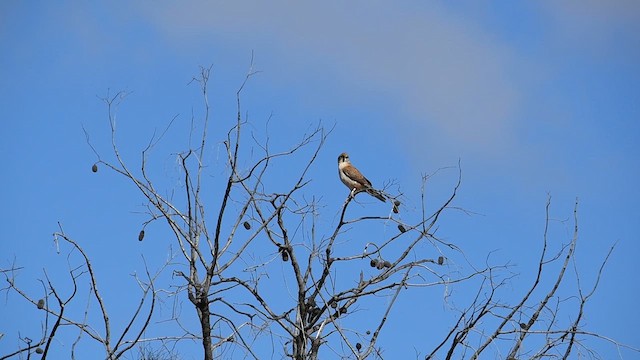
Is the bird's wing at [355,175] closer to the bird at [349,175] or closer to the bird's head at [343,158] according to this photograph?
the bird at [349,175]

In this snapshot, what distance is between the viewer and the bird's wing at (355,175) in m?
9.48

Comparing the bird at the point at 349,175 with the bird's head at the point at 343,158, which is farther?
the bird's head at the point at 343,158

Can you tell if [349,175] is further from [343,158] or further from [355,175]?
[343,158]

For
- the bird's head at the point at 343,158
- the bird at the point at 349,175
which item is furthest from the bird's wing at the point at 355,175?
the bird's head at the point at 343,158

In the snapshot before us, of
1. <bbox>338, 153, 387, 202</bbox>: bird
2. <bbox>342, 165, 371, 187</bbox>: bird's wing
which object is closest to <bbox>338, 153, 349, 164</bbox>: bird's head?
<bbox>338, 153, 387, 202</bbox>: bird

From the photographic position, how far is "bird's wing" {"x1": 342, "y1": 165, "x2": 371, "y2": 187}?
9.48 m

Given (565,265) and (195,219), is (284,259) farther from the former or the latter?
(565,265)

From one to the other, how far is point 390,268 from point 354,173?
13.4 feet

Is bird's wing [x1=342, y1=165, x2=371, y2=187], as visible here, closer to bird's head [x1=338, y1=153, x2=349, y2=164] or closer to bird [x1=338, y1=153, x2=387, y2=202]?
bird [x1=338, y1=153, x2=387, y2=202]

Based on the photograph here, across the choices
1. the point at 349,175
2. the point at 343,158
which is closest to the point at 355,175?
the point at 349,175

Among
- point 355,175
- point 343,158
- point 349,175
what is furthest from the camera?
point 343,158

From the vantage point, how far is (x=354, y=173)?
1016cm

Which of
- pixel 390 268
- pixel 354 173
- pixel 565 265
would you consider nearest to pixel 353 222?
pixel 390 268

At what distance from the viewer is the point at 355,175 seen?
1002 cm
